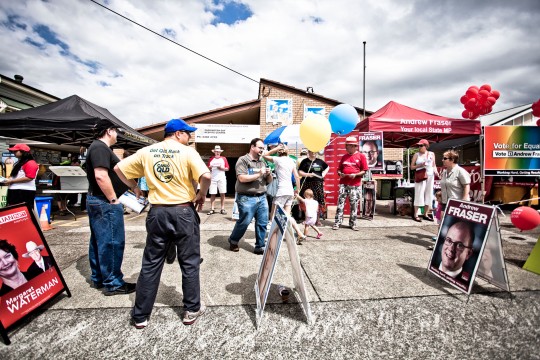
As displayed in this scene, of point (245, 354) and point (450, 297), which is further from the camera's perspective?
point (450, 297)

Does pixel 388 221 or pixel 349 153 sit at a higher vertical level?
pixel 349 153

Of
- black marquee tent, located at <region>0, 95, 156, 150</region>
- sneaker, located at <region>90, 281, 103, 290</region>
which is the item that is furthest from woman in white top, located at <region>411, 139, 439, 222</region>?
black marquee tent, located at <region>0, 95, 156, 150</region>

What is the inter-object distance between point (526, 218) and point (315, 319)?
10.3 feet

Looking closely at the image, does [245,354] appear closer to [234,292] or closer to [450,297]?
[234,292]

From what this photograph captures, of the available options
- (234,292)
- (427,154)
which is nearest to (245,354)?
(234,292)

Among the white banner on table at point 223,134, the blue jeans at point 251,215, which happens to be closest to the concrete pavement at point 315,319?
the blue jeans at point 251,215

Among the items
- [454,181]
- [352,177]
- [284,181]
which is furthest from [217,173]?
[454,181]

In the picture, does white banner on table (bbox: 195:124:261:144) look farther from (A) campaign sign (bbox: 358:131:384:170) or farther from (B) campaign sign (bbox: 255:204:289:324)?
(B) campaign sign (bbox: 255:204:289:324)

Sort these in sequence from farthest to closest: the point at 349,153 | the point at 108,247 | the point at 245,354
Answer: the point at 349,153
the point at 108,247
the point at 245,354

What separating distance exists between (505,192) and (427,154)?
4.36 meters

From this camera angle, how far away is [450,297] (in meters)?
2.63

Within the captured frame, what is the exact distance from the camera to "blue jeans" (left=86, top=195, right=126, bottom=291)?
2578mm

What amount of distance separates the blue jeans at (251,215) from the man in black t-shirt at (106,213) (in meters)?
1.66

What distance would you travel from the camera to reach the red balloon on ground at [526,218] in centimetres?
303
